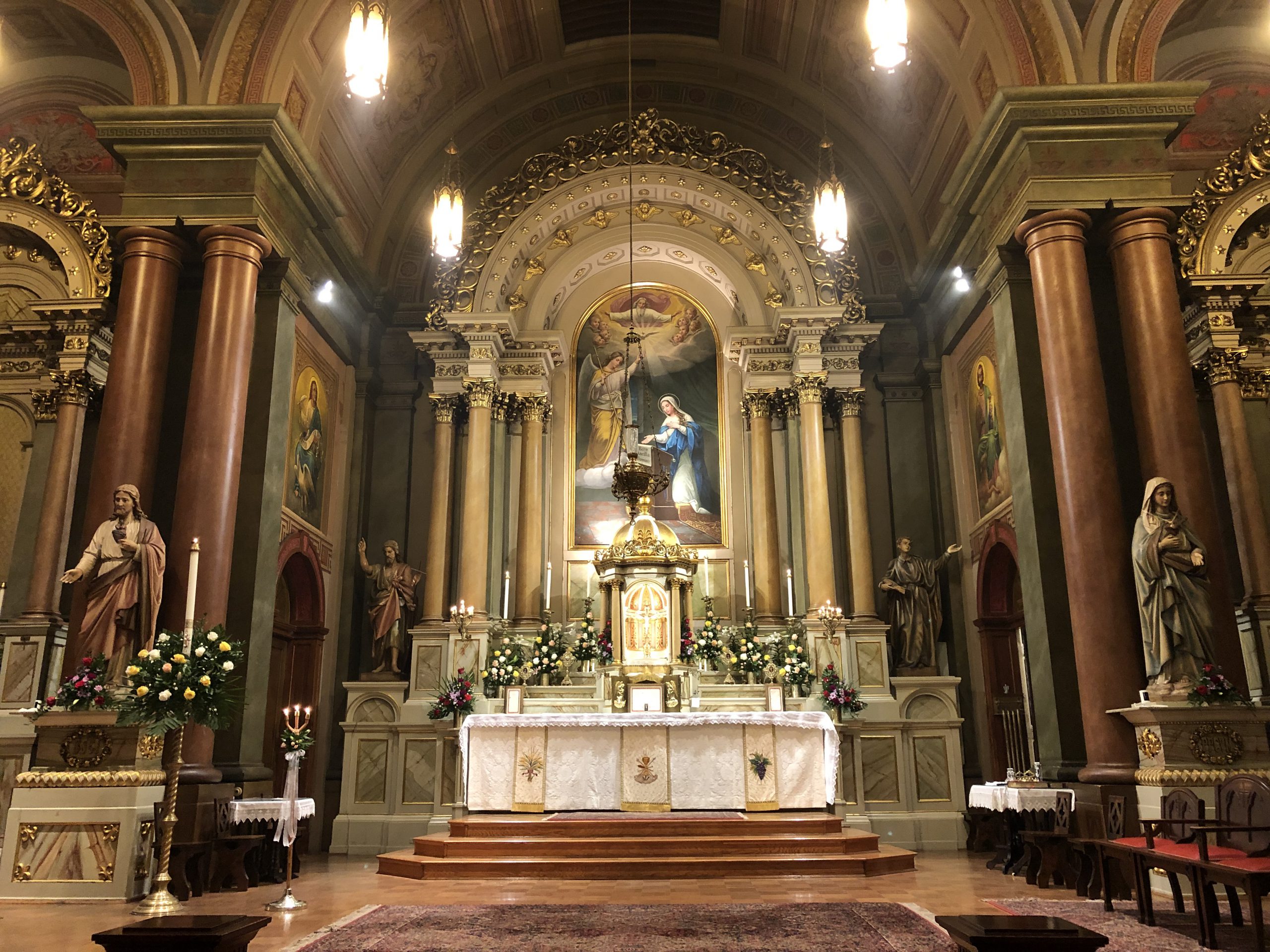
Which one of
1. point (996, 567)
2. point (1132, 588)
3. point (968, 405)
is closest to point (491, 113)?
point (968, 405)

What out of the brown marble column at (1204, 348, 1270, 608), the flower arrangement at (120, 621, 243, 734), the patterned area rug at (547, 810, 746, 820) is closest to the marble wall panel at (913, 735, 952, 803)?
the patterned area rug at (547, 810, 746, 820)

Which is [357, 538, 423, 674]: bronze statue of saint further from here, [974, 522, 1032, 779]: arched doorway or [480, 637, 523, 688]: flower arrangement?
[974, 522, 1032, 779]: arched doorway

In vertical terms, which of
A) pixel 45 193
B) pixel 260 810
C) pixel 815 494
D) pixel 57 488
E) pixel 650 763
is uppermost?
pixel 45 193

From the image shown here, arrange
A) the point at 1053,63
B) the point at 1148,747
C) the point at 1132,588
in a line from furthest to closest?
the point at 1053,63, the point at 1132,588, the point at 1148,747

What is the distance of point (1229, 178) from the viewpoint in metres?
11.3

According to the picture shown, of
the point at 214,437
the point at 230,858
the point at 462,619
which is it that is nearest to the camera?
the point at 230,858

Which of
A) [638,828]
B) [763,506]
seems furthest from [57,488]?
[763,506]

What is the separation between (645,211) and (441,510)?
5.13 metres

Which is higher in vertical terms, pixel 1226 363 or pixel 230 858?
pixel 1226 363

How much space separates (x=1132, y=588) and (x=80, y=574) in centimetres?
875

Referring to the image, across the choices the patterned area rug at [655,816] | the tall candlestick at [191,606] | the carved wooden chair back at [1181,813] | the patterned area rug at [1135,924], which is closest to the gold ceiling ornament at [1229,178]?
the carved wooden chair back at [1181,813]

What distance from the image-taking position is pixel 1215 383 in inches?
464

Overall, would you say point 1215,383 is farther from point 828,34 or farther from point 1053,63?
point 828,34

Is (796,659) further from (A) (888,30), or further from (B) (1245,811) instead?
(A) (888,30)
